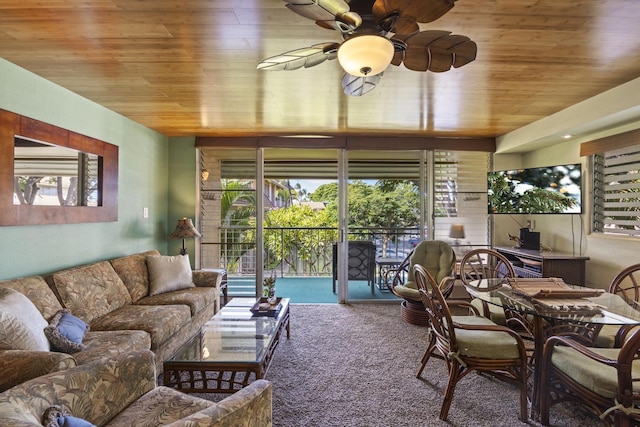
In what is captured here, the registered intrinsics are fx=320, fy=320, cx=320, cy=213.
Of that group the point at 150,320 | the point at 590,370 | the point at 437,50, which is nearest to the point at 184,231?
the point at 150,320

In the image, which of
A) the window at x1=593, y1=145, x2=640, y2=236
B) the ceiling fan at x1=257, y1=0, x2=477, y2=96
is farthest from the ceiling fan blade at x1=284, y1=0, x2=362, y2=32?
the window at x1=593, y1=145, x2=640, y2=236

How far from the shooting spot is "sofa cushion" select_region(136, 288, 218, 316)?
3.10 m

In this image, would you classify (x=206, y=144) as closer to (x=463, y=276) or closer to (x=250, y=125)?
(x=250, y=125)

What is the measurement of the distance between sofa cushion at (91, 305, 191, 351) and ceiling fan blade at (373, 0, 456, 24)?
2.57 m

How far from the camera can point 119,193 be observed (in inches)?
143

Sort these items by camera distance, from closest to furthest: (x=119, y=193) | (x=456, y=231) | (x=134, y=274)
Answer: (x=134, y=274)
(x=119, y=193)
(x=456, y=231)

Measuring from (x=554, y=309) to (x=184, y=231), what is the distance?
3.96 meters

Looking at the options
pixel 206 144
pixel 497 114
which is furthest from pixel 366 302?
pixel 206 144

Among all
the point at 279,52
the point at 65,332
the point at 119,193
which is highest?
the point at 279,52

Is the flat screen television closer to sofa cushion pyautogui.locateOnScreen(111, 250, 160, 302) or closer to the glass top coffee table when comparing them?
the glass top coffee table

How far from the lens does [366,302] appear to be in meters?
4.63

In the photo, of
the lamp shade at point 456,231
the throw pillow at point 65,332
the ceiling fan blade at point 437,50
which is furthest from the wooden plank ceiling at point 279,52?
the throw pillow at point 65,332

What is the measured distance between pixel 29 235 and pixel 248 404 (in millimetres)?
2541

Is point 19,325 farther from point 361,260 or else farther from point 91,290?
point 361,260
